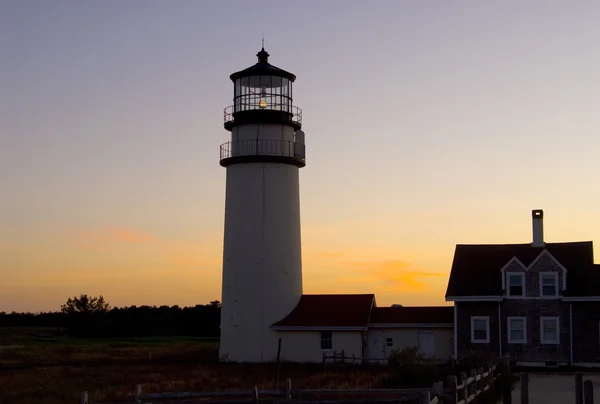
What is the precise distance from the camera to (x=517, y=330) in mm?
39188

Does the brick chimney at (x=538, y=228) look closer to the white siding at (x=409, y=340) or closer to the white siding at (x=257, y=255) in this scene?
the white siding at (x=409, y=340)

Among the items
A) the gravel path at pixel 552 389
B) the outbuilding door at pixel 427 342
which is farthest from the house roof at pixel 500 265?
the gravel path at pixel 552 389

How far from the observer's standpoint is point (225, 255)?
43.0 m

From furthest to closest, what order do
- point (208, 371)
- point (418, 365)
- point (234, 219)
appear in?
point (234, 219) → point (208, 371) → point (418, 365)

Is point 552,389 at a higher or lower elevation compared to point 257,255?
lower

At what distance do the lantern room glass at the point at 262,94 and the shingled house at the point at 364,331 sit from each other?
10468mm

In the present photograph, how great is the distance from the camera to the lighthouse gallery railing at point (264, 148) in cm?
4231

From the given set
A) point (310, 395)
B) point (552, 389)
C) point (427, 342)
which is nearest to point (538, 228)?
point (427, 342)

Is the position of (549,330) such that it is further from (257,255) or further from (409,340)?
(257,255)

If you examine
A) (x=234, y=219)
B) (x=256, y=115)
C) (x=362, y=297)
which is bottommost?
(x=362, y=297)

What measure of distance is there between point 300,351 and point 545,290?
1188cm

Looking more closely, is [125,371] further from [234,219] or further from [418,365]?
[418,365]

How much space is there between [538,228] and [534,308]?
168 inches

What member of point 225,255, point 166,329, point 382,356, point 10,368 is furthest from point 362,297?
point 166,329
